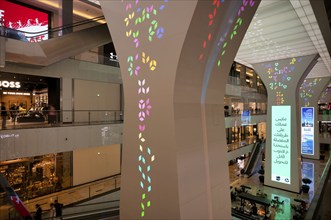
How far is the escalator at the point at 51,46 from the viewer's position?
8.08m

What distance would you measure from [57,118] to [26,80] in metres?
5.75

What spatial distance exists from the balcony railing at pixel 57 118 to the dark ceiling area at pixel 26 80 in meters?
3.37

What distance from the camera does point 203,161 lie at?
10.3ft

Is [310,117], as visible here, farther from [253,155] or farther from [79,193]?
[79,193]

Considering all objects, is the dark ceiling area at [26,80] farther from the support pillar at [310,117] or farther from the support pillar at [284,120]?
the support pillar at [310,117]

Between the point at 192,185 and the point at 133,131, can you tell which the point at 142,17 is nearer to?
the point at 133,131

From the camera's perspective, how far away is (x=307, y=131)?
1755cm

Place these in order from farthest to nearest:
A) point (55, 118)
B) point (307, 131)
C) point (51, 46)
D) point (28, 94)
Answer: point (307, 131) < point (28, 94) < point (55, 118) < point (51, 46)

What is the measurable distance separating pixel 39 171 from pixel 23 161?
105cm

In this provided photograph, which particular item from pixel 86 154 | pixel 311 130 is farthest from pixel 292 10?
pixel 311 130

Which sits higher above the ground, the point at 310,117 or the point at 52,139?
the point at 310,117

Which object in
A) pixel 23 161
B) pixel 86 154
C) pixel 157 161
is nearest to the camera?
pixel 157 161

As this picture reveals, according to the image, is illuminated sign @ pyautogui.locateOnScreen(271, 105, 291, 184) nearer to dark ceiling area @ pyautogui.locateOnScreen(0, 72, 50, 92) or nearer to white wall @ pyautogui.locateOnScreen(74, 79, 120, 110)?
white wall @ pyautogui.locateOnScreen(74, 79, 120, 110)

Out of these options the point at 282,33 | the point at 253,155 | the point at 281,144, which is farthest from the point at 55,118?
the point at 253,155
